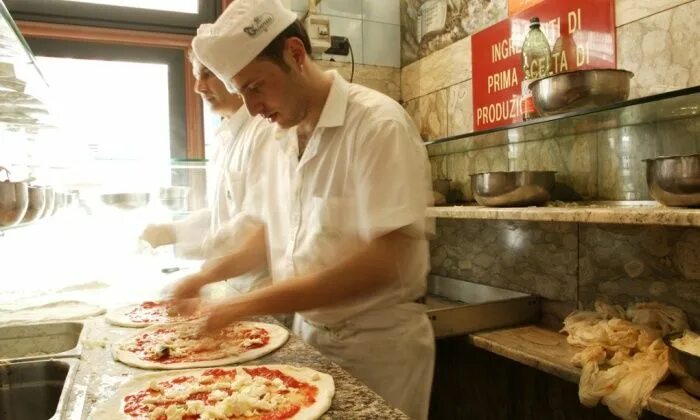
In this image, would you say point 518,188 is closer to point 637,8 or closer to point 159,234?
point 637,8

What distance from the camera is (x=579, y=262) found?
7.95 feet

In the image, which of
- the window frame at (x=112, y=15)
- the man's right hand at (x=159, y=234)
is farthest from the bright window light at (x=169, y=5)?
the man's right hand at (x=159, y=234)

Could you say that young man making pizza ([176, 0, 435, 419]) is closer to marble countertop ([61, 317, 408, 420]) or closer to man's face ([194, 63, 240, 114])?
marble countertop ([61, 317, 408, 420])

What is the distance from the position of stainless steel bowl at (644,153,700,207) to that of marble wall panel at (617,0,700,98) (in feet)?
1.98

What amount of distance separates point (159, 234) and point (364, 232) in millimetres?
1522

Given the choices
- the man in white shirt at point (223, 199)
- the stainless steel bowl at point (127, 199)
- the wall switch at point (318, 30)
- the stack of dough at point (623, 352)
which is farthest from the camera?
the wall switch at point (318, 30)

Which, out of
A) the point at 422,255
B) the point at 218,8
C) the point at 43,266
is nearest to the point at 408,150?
the point at 422,255

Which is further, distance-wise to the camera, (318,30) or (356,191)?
(318,30)

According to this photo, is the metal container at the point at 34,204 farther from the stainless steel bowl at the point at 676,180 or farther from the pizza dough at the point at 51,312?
the stainless steel bowl at the point at 676,180

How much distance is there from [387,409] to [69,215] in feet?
7.93

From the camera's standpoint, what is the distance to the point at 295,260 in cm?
178

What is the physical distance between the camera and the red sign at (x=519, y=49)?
240 centimetres

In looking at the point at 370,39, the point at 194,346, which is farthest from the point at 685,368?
the point at 370,39

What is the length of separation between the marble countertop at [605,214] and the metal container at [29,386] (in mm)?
1154
